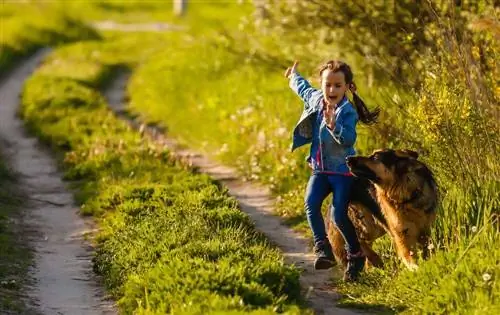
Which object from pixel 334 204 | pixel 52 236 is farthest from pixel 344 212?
pixel 52 236

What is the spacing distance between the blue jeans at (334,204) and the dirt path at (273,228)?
422 millimetres

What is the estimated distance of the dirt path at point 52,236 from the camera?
8930mm

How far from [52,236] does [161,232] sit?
7.09 ft

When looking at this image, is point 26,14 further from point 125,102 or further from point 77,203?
point 77,203

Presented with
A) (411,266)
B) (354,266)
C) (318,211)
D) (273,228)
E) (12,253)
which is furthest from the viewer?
(273,228)

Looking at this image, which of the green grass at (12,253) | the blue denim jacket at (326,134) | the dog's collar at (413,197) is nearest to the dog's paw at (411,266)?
the dog's collar at (413,197)

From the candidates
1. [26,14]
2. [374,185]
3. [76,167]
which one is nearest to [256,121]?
[76,167]

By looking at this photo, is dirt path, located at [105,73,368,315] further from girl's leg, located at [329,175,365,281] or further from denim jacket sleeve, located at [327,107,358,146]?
denim jacket sleeve, located at [327,107,358,146]

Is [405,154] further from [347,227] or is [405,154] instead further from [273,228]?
[273,228]

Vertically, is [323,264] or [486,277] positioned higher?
[486,277]

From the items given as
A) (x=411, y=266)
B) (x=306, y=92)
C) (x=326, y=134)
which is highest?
(x=306, y=92)

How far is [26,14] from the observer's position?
43625 millimetres

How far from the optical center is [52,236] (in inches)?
457

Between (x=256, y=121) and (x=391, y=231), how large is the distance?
26.4ft
